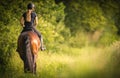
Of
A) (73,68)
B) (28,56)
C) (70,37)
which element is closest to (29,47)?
(28,56)

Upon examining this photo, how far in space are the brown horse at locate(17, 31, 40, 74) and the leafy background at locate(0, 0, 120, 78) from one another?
1.63 feet

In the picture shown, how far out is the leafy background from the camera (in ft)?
56.2

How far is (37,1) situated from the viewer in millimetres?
26062

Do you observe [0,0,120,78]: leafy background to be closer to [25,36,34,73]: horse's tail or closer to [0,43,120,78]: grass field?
[0,43,120,78]: grass field

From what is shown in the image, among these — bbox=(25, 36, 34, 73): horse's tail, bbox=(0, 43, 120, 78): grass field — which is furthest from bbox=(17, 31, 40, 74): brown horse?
bbox=(0, 43, 120, 78): grass field

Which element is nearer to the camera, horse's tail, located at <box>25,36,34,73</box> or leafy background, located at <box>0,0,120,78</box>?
horse's tail, located at <box>25,36,34,73</box>

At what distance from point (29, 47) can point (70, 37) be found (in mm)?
17907

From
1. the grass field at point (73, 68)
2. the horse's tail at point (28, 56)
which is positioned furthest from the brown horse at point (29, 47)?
the grass field at point (73, 68)

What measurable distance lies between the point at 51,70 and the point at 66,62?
124 inches

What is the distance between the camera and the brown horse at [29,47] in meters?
16.2

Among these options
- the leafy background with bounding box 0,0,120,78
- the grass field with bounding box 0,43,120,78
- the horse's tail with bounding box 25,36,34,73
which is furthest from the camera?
the leafy background with bounding box 0,0,120,78

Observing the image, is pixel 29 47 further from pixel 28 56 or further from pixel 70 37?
pixel 70 37

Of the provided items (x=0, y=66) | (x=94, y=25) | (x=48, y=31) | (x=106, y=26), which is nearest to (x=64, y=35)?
(x=94, y=25)

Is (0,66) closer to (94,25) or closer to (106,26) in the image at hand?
(94,25)
